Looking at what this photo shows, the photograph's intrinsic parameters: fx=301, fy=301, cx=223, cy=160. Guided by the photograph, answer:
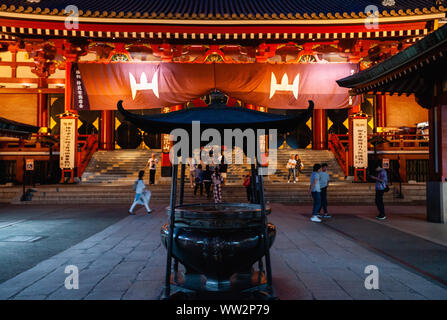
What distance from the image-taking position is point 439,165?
312 inches

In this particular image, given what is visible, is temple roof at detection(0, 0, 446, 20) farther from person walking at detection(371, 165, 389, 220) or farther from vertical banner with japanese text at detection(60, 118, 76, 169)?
person walking at detection(371, 165, 389, 220)

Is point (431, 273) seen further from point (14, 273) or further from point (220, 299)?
point (14, 273)

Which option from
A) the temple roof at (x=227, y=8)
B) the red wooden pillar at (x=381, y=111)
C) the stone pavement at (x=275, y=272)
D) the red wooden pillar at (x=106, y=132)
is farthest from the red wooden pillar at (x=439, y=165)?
the red wooden pillar at (x=106, y=132)

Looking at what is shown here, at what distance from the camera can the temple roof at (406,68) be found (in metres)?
6.08

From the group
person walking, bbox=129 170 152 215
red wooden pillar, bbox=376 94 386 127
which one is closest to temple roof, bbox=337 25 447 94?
person walking, bbox=129 170 152 215

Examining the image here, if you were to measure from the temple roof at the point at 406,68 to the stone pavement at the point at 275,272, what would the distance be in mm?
4239

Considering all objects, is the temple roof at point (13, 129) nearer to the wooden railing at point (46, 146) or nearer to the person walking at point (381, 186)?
the wooden railing at point (46, 146)

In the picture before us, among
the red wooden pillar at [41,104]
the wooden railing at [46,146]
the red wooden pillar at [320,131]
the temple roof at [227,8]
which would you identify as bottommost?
the wooden railing at [46,146]

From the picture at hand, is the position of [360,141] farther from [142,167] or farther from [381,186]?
[142,167]

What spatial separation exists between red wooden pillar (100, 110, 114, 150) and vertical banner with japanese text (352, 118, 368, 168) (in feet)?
51.2

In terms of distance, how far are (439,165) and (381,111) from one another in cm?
1488

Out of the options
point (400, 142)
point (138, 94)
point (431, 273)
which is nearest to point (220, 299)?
point (431, 273)

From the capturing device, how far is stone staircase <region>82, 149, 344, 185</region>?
610 inches

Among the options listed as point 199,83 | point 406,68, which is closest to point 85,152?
point 199,83
